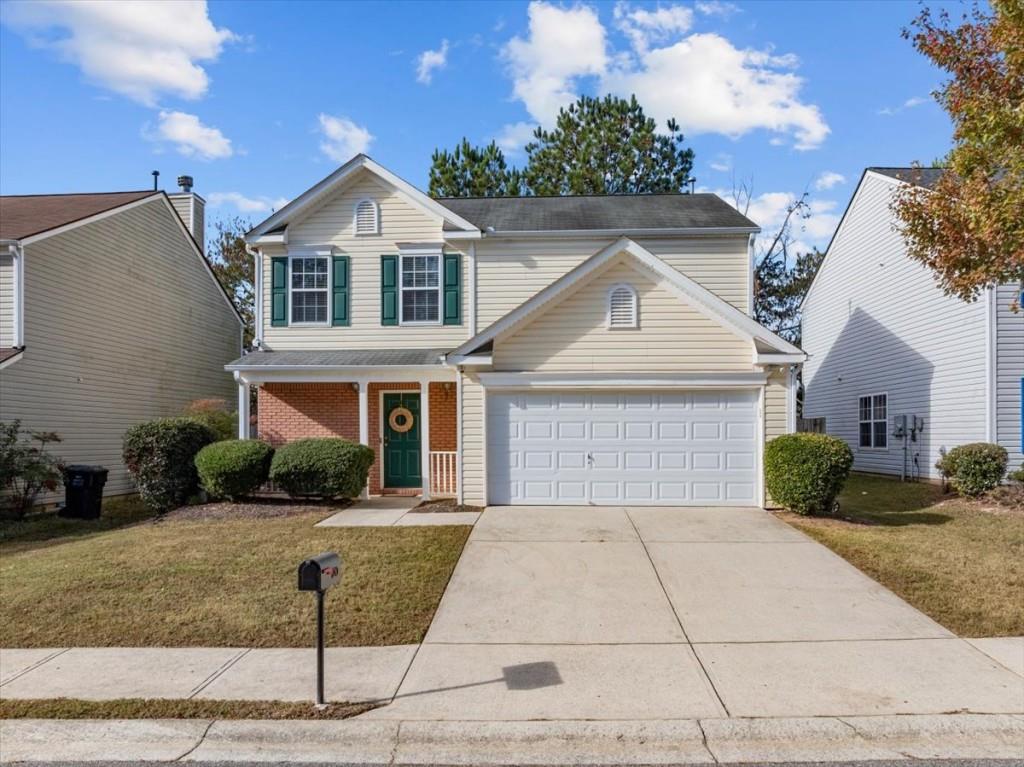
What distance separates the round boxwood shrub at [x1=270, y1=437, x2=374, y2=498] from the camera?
12.9 metres

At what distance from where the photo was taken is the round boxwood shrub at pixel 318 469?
12.9 metres

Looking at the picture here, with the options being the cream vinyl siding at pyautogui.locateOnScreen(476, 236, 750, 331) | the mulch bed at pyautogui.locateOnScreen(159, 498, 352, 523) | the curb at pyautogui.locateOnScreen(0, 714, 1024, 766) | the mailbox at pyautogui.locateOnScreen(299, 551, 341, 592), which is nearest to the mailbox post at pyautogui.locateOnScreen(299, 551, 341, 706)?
the mailbox at pyautogui.locateOnScreen(299, 551, 341, 592)

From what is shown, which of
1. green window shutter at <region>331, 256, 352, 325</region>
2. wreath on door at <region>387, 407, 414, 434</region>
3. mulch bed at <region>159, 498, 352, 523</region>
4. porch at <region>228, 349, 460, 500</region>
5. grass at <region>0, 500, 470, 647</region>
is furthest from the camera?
wreath on door at <region>387, 407, 414, 434</region>

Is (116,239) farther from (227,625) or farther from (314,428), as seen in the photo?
(227,625)

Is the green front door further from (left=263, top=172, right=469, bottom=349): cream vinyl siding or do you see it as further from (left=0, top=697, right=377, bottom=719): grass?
(left=0, top=697, right=377, bottom=719): grass

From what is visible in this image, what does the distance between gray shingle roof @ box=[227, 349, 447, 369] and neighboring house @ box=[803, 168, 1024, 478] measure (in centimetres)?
784

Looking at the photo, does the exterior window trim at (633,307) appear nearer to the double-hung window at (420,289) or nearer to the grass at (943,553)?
the grass at (943,553)

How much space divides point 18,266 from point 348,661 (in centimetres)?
1319

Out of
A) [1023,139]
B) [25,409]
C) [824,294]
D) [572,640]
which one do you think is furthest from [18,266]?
[824,294]

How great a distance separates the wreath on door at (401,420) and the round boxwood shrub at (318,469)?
2614mm

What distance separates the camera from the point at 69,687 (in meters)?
5.62

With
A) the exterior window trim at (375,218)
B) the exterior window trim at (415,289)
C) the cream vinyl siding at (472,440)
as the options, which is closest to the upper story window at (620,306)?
the cream vinyl siding at (472,440)

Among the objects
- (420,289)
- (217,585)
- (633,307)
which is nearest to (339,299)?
(420,289)

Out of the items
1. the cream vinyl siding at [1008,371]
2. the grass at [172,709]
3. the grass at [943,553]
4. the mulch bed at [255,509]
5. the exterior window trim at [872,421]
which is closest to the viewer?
the grass at [172,709]
